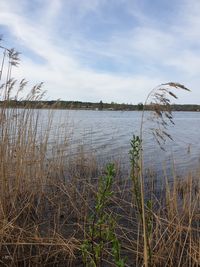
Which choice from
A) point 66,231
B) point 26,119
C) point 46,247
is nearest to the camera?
point 46,247

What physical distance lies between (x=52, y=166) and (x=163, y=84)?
471 centimetres

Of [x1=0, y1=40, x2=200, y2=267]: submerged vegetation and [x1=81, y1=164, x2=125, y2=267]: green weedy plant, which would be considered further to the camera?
[x1=0, y1=40, x2=200, y2=267]: submerged vegetation

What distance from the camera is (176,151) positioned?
13539mm

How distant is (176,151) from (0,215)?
33.3ft

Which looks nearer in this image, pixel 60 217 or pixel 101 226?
pixel 101 226

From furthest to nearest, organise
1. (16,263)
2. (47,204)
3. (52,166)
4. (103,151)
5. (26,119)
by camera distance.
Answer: (103,151)
(52,166)
(47,204)
(26,119)
(16,263)

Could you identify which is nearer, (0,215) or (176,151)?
(0,215)

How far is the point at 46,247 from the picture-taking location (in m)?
4.09

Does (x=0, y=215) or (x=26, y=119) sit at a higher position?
(x=26, y=119)

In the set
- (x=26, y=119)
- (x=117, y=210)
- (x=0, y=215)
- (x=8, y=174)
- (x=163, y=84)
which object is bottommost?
(x=117, y=210)

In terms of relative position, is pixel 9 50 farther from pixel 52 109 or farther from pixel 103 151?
pixel 103 151

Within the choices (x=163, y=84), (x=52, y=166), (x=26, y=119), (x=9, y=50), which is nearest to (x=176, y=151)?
(x=52, y=166)

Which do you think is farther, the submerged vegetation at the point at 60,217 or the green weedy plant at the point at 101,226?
the submerged vegetation at the point at 60,217

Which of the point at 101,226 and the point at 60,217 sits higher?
the point at 101,226
